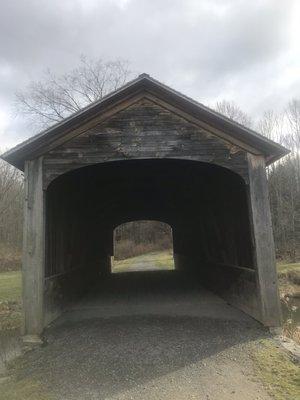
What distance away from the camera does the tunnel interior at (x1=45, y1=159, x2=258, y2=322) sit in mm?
9766

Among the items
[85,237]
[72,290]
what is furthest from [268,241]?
[85,237]

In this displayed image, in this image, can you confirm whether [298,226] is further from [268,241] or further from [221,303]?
[268,241]

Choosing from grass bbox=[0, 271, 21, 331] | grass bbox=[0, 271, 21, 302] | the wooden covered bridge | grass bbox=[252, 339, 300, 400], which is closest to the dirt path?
grass bbox=[252, 339, 300, 400]

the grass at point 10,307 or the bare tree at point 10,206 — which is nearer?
the grass at point 10,307

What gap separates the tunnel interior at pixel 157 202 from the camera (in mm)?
9766

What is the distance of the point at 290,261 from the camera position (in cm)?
2844

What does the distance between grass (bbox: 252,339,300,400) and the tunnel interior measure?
6.72 ft

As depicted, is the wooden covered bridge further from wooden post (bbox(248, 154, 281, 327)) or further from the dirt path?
the dirt path

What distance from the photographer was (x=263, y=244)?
28.0 feet

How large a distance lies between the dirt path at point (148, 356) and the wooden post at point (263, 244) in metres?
0.44

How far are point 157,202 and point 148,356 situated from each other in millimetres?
11834

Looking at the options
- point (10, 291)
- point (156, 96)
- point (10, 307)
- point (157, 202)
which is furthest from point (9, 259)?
point (156, 96)

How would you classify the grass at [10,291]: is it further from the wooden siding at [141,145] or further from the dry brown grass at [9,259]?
the dry brown grass at [9,259]

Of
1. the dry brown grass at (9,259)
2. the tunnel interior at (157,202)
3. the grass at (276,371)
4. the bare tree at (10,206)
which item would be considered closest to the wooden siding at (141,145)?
the tunnel interior at (157,202)
